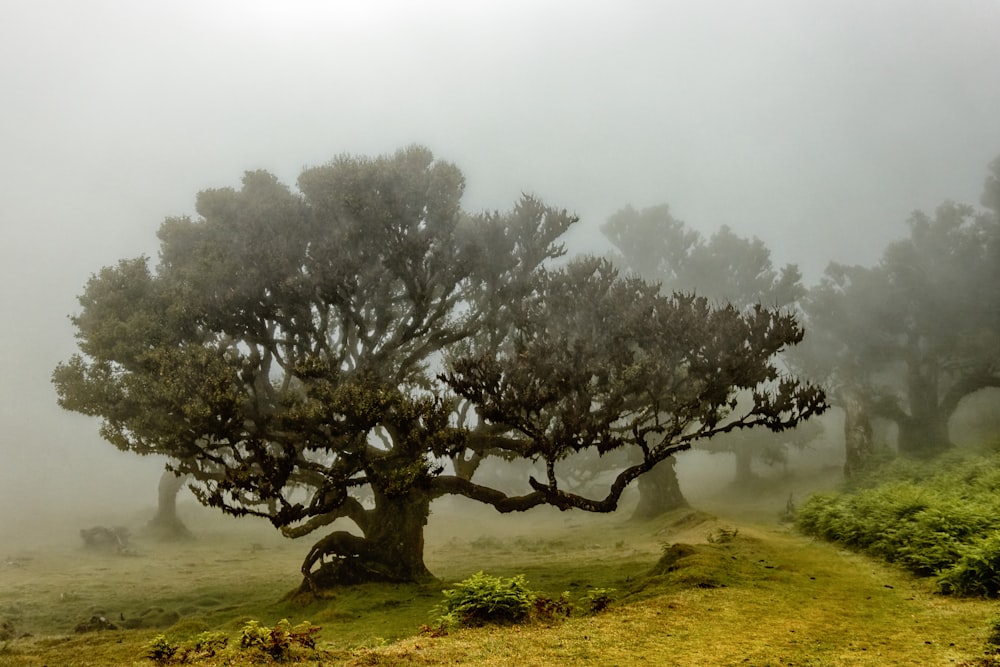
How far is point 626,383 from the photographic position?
15914 millimetres

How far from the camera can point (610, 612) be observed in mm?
10766

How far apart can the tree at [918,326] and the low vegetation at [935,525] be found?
1519 cm

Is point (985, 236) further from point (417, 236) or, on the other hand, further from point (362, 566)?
point (362, 566)

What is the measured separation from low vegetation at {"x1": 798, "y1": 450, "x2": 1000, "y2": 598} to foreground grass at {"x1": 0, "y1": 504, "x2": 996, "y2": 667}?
518 millimetres

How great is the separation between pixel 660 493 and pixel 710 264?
23952mm

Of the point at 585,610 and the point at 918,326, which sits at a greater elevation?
the point at 918,326

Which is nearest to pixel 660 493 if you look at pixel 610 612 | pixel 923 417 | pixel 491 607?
pixel 923 417

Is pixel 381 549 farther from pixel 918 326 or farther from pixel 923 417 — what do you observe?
pixel 918 326

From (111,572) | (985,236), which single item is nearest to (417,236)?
(111,572)

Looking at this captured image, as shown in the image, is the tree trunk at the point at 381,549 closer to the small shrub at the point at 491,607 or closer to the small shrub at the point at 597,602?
the small shrub at the point at 491,607

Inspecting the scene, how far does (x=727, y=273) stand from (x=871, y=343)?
1257cm

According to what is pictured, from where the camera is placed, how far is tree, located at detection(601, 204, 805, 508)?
158 feet

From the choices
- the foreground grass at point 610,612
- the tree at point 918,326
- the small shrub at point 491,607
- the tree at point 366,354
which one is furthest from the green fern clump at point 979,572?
the tree at point 918,326

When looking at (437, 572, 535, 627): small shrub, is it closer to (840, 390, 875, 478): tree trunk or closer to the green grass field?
the green grass field
